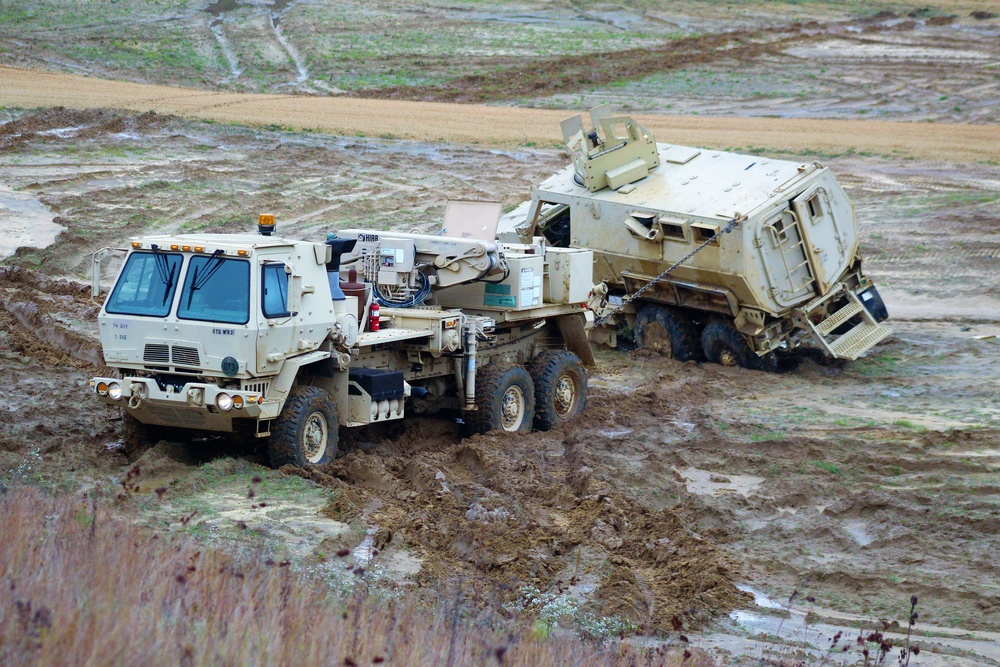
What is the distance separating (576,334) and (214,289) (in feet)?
17.3

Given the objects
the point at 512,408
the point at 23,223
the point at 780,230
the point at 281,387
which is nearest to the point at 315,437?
the point at 281,387

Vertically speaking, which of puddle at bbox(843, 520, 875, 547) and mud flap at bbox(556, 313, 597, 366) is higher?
mud flap at bbox(556, 313, 597, 366)

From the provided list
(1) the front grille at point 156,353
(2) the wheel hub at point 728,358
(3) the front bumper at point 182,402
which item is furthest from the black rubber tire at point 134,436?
(2) the wheel hub at point 728,358

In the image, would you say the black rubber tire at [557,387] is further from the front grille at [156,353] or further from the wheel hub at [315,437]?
the front grille at [156,353]

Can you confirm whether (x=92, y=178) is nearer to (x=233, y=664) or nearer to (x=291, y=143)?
(x=291, y=143)

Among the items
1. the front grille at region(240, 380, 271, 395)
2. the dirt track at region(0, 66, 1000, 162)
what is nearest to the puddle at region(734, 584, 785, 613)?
the front grille at region(240, 380, 271, 395)

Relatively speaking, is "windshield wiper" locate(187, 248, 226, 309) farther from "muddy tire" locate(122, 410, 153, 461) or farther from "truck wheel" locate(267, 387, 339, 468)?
"muddy tire" locate(122, 410, 153, 461)

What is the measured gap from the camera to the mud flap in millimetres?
14734

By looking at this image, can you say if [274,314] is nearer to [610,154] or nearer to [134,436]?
[134,436]

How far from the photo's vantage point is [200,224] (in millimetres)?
23266

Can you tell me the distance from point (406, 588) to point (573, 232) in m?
10.7

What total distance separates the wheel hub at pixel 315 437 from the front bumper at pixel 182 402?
0.65 metres

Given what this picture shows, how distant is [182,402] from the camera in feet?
33.9

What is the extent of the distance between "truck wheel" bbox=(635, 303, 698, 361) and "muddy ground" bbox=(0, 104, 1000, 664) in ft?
1.03
